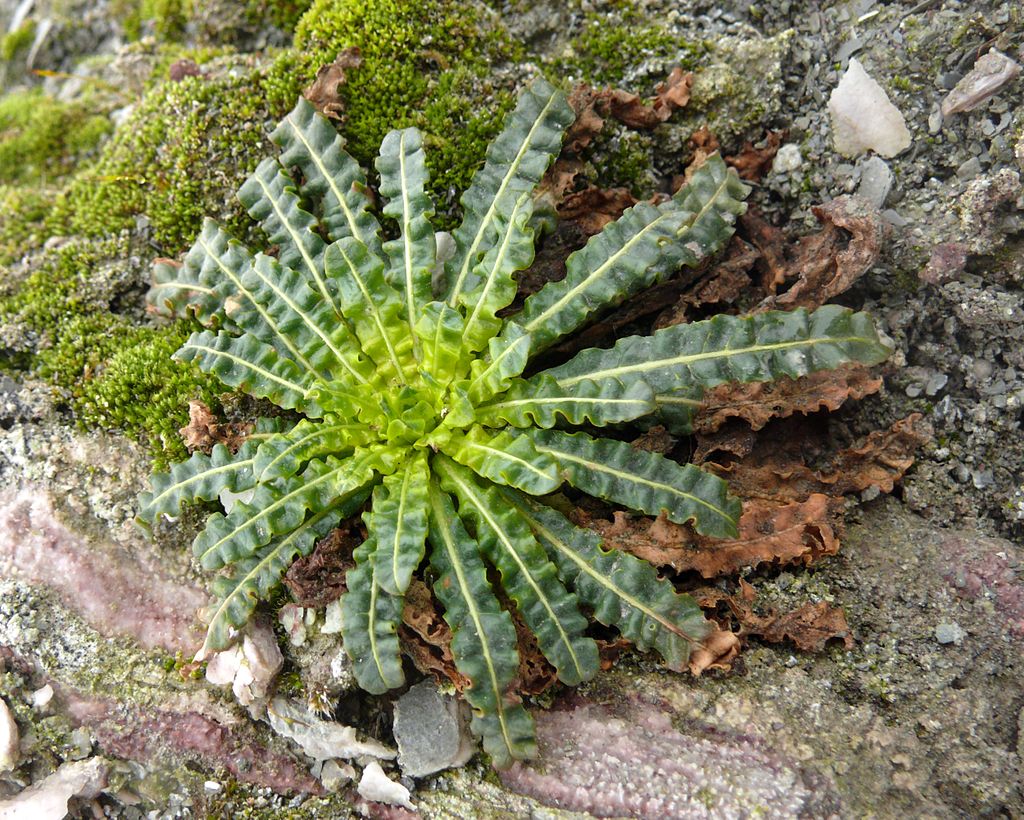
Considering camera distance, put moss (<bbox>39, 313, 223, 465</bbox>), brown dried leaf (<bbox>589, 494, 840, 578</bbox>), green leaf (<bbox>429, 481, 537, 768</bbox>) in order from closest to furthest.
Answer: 1. green leaf (<bbox>429, 481, 537, 768</bbox>)
2. brown dried leaf (<bbox>589, 494, 840, 578</bbox>)
3. moss (<bbox>39, 313, 223, 465</bbox>)

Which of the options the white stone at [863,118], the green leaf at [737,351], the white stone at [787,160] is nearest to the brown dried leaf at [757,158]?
the white stone at [787,160]

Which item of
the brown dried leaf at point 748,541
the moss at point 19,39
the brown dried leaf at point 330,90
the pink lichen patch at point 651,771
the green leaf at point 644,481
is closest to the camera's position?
the pink lichen patch at point 651,771

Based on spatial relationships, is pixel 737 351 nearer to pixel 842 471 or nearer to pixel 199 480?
pixel 842 471

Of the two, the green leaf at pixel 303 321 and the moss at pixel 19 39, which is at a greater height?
the moss at pixel 19 39

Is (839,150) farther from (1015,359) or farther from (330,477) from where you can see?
(330,477)

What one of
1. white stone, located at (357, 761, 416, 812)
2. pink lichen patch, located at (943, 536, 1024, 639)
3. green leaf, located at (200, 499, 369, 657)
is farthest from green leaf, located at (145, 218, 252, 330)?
pink lichen patch, located at (943, 536, 1024, 639)

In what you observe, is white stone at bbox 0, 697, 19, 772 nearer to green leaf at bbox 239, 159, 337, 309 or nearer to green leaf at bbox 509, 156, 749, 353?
green leaf at bbox 239, 159, 337, 309

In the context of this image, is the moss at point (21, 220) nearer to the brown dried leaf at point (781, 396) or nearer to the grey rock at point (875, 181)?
the brown dried leaf at point (781, 396)
